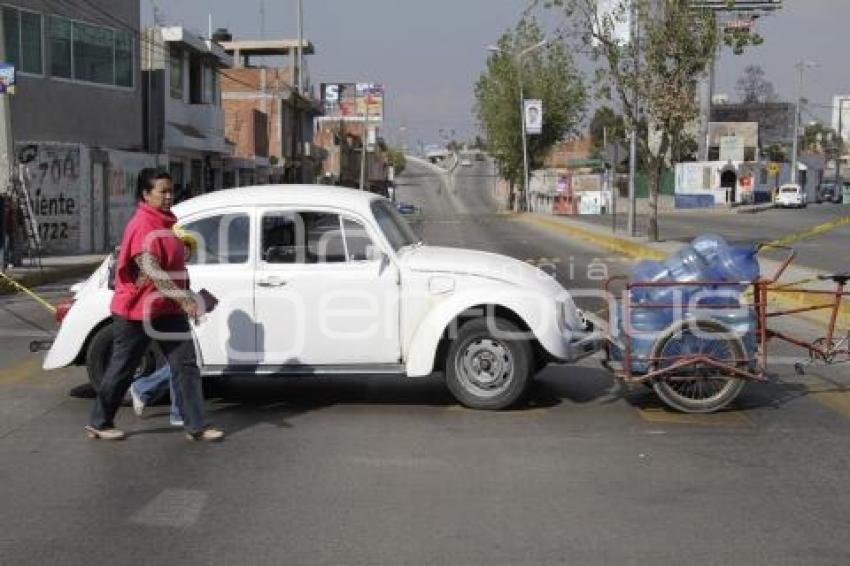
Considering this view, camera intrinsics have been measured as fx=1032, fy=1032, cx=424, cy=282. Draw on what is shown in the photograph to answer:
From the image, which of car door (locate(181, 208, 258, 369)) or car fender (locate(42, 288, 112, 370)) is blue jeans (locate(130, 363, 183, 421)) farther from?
car fender (locate(42, 288, 112, 370))

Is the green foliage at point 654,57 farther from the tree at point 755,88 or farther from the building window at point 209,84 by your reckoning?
the tree at point 755,88

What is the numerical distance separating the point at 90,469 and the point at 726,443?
4001 mm

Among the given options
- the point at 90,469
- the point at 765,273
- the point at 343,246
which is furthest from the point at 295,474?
the point at 765,273

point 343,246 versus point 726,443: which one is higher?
point 343,246

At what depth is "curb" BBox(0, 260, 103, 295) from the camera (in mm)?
16383

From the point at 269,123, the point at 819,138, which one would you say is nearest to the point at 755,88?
the point at 819,138

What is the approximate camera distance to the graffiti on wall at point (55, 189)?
72.7 ft

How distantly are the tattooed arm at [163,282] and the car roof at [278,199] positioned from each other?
1.42 meters

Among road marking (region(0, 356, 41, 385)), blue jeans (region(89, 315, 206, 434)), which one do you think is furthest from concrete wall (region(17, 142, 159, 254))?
blue jeans (region(89, 315, 206, 434))

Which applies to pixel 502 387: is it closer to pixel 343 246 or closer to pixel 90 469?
pixel 343 246

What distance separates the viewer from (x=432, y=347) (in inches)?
293

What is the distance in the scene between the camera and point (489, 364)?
7.54m

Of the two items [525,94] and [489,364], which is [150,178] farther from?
[525,94]

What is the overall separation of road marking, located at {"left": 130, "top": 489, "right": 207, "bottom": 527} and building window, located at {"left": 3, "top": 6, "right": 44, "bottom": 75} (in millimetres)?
20695
